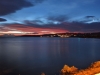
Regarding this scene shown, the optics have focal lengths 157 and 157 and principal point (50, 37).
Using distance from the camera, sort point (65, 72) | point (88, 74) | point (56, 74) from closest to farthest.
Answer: point (88, 74) < point (65, 72) < point (56, 74)

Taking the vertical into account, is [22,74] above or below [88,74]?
below

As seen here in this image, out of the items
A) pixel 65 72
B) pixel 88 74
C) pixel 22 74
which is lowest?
pixel 22 74

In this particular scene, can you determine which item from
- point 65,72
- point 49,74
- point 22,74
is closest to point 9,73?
point 22,74

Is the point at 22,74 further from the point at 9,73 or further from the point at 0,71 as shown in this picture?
the point at 0,71

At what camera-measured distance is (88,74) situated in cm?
1051

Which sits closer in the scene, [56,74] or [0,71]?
[56,74]

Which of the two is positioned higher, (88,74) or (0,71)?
(88,74)

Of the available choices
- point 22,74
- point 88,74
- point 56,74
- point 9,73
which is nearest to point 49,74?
point 56,74

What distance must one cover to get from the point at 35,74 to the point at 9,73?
3.81 m

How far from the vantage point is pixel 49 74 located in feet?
73.8

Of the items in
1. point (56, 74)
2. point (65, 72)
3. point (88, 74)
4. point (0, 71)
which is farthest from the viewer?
point (0, 71)

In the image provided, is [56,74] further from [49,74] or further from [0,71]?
[0,71]

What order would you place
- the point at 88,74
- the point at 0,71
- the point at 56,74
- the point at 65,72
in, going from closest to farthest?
the point at 88,74, the point at 65,72, the point at 56,74, the point at 0,71

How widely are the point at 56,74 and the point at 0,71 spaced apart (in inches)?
347
